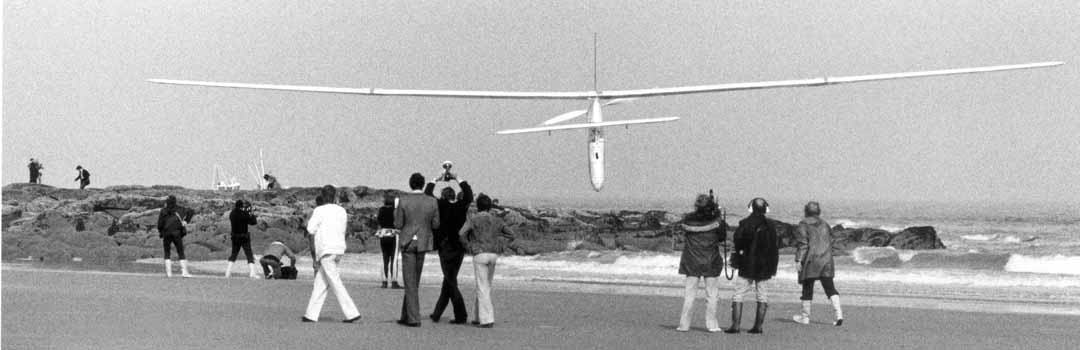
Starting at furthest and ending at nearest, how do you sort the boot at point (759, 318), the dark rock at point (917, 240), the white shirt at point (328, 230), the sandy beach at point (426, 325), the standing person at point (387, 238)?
the dark rock at point (917, 240)
the standing person at point (387, 238)
the boot at point (759, 318)
the white shirt at point (328, 230)
the sandy beach at point (426, 325)

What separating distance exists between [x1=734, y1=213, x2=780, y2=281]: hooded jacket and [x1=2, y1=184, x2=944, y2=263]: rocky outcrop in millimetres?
15856

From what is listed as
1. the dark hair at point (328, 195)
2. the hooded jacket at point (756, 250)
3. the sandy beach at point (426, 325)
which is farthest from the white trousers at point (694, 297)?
the dark hair at point (328, 195)

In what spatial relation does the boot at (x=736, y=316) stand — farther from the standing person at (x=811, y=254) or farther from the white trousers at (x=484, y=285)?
the white trousers at (x=484, y=285)

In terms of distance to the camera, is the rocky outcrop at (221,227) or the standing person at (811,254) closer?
the standing person at (811,254)

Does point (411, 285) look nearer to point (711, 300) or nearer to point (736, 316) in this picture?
point (711, 300)

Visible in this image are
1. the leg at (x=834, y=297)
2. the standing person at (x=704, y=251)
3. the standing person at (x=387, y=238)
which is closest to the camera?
the standing person at (x=704, y=251)

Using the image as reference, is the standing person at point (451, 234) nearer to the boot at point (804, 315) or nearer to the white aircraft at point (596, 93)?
the boot at point (804, 315)

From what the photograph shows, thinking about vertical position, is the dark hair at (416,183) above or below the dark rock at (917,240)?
above

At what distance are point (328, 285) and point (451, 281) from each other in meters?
1.28

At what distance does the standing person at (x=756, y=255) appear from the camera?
43.9ft

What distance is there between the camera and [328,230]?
1302 cm

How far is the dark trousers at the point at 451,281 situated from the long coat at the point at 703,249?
229 centimetres

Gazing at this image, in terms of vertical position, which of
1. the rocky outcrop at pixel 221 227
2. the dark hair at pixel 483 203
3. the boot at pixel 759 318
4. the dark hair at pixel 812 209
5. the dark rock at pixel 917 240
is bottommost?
the dark rock at pixel 917 240

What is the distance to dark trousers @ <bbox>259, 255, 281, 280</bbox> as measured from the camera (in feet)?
70.5
